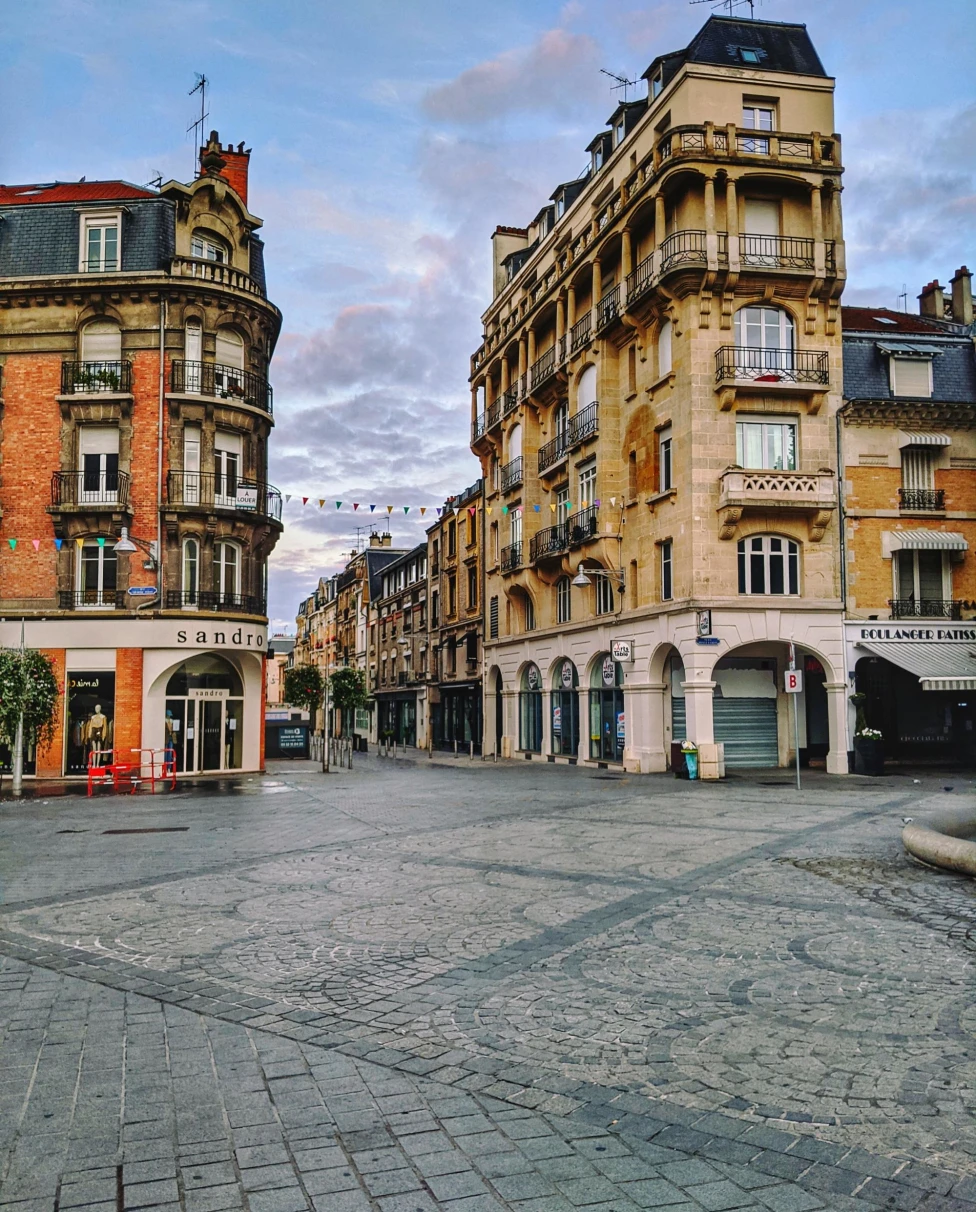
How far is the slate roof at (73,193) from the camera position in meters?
33.4

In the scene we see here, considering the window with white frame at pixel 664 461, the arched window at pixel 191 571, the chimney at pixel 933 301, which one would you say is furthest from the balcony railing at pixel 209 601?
the chimney at pixel 933 301

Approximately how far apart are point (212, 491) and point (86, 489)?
375 centimetres

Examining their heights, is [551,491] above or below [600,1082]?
above

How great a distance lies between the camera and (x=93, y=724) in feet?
95.1

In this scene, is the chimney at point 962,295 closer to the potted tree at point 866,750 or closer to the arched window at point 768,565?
the arched window at point 768,565

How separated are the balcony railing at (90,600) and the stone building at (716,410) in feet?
47.5

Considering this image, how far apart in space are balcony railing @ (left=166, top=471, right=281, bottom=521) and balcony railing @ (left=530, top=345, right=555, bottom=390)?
1229 centimetres

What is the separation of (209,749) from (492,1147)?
29057mm

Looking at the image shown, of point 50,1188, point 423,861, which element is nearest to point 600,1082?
point 50,1188

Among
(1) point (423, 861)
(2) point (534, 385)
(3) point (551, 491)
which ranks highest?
(2) point (534, 385)

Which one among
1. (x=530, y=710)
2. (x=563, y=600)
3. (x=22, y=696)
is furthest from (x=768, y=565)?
(x=22, y=696)

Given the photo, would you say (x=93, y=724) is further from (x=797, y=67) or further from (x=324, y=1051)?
(x=797, y=67)

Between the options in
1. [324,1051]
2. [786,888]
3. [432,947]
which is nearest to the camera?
[324,1051]

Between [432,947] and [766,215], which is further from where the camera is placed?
[766,215]
